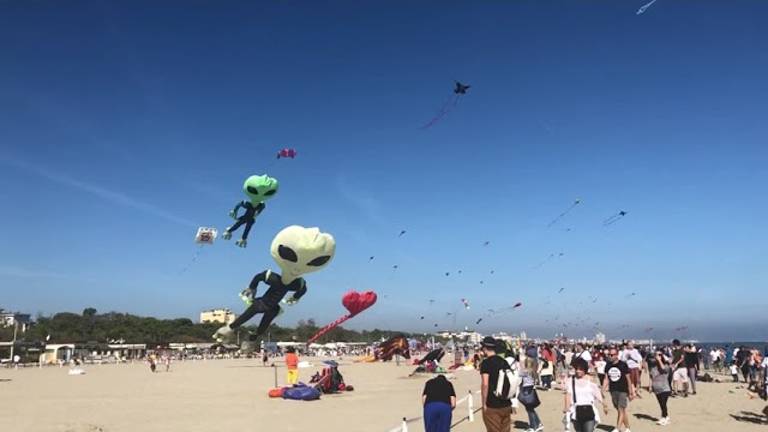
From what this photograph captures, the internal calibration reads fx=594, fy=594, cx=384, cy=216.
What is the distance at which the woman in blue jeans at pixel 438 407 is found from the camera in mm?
7055

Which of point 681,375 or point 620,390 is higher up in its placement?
point 620,390

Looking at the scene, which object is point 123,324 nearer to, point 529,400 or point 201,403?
point 201,403

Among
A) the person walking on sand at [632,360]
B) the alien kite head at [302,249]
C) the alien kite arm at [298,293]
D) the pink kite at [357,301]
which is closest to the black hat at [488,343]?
the person walking on sand at [632,360]

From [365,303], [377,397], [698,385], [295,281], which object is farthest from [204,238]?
[698,385]

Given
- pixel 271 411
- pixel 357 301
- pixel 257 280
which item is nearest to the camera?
pixel 271 411

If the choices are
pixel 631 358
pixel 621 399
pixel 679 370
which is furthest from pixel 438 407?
pixel 679 370

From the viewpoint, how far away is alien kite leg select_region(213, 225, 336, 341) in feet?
69.3

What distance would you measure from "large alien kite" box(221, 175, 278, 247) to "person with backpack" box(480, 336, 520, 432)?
1516 centimetres

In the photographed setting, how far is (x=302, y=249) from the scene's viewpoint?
21.1m

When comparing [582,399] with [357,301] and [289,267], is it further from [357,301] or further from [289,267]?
[357,301]

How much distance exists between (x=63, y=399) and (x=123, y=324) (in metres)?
78.1

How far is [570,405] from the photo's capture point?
8.03 meters

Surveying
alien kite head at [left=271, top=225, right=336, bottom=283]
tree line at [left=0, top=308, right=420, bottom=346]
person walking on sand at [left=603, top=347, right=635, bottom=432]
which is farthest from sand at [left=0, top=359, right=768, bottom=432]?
tree line at [left=0, top=308, right=420, bottom=346]

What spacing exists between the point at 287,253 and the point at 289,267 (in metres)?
0.96
